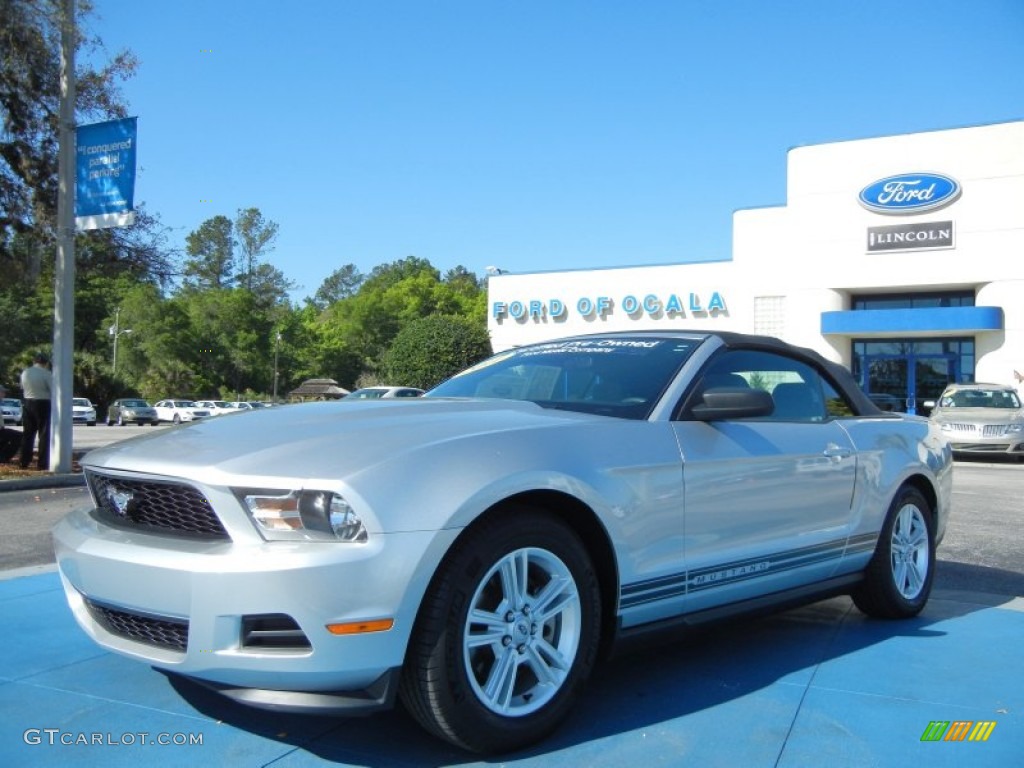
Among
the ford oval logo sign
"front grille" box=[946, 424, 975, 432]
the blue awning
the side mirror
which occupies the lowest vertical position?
"front grille" box=[946, 424, 975, 432]

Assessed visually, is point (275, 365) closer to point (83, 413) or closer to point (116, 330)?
point (116, 330)

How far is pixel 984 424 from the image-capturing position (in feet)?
58.7

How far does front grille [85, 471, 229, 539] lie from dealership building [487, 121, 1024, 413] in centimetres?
2879

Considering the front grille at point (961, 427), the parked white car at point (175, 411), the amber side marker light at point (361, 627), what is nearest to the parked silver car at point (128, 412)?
→ the parked white car at point (175, 411)

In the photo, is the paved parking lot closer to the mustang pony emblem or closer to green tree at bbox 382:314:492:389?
the mustang pony emblem

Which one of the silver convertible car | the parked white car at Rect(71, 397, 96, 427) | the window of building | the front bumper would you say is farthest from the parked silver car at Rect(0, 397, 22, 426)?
the front bumper

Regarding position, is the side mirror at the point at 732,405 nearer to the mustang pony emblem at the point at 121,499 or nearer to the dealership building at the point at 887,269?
the mustang pony emblem at the point at 121,499

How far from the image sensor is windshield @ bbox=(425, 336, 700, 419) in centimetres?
387

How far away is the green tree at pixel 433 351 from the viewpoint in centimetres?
3659

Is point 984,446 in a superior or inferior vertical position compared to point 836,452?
inferior

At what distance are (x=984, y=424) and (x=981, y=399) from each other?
2183 millimetres

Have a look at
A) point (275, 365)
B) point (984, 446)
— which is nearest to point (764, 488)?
point (984, 446)

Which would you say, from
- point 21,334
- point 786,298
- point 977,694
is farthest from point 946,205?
point 21,334

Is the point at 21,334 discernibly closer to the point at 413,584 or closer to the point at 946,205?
the point at 946,205
